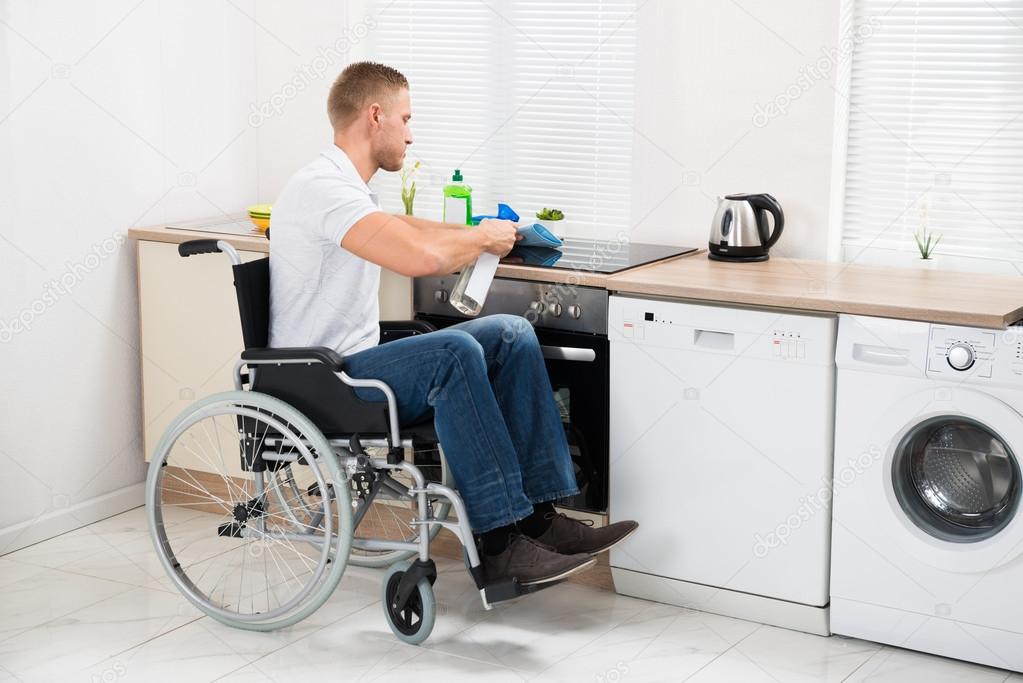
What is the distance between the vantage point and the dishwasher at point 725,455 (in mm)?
2660

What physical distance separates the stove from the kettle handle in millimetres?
272

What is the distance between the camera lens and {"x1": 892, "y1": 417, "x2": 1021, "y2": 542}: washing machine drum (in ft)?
8.29

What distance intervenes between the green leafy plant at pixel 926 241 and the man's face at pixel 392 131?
133 cm

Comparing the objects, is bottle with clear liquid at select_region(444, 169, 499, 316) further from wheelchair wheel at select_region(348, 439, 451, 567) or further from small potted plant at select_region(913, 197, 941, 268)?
small potted plant at select_region(913, 197, 941, 268)

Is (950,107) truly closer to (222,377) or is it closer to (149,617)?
(222,377)

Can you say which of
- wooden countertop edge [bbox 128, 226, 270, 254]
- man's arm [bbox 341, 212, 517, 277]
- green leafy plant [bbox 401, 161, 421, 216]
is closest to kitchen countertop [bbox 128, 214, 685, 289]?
wooden countertop edge [bbox 128, 226, 270, 254]

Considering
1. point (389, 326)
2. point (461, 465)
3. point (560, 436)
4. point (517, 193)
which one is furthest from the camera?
point (517, 193)

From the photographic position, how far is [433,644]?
2701 millimetres

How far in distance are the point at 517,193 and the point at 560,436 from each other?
45.3 inches

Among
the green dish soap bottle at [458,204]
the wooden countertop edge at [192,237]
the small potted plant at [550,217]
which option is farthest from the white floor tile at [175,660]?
the small potted plant at [550,217]

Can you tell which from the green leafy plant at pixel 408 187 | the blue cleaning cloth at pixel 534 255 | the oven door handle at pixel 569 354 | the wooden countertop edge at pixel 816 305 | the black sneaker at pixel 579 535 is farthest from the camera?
the green leafy plant at pixel 408 187

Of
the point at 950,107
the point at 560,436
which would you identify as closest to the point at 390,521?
the point at 560,436

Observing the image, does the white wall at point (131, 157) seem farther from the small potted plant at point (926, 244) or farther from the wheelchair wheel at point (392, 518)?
the wheelchair wheel at point (392, 518)

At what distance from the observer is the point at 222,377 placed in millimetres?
3404
